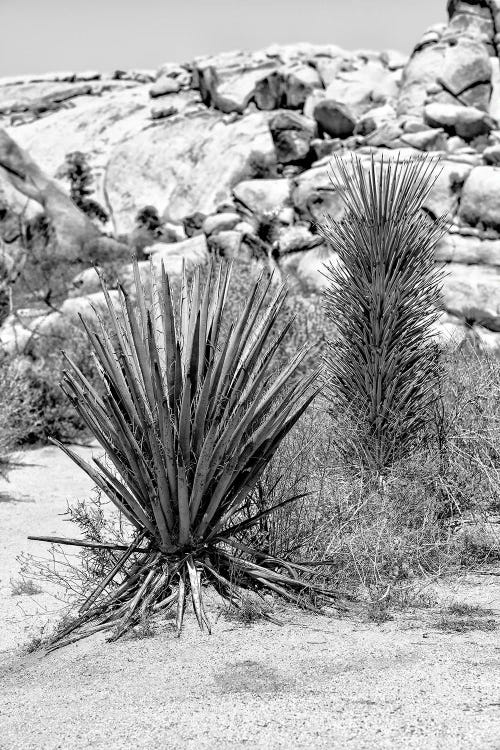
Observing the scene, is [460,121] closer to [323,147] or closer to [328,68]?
[323,147]

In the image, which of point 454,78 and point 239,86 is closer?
point 454,78

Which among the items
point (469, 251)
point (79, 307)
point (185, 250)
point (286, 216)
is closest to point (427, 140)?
point (286, 216)

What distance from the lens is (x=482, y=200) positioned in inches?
1121

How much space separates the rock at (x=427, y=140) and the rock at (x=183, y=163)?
26.1 ft

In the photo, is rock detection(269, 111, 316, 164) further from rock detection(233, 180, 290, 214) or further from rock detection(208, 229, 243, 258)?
rock detection(208, 229, 243, 258)

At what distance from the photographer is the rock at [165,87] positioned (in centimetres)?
6844

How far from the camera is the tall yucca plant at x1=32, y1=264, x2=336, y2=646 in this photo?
15.6 feet

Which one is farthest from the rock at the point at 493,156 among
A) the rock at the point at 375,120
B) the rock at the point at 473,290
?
the rock at the point at 375,120

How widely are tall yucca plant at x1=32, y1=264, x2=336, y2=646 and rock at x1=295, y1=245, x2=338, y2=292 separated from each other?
15640 mm

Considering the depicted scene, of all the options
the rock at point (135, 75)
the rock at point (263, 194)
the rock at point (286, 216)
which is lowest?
the rock at point (286, 216)

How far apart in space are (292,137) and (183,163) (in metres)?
13.5

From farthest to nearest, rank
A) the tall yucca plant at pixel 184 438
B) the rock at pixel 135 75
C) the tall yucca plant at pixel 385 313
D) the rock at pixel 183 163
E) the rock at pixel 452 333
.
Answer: the rock at pixel 135 75 → the rock at pixel 183 163 → the rock at pixel 452 333 → the tall yucca plant at pixel 385 313 → the tall yucca plant at pixel 184 438

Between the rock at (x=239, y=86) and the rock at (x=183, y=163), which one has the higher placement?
the rock at (x=239, y=86)

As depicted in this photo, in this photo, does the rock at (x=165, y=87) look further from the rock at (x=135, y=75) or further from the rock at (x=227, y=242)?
the rock at (x=227, y=242)
